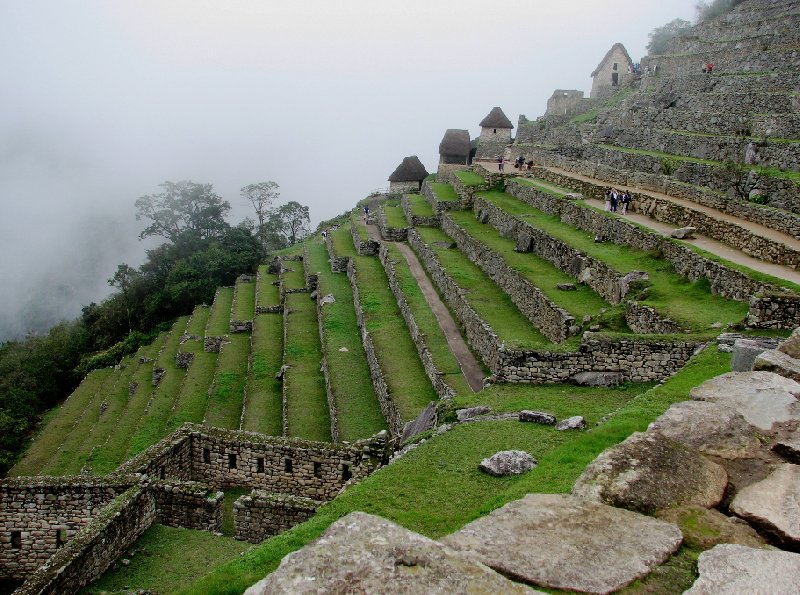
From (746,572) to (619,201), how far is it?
2320 centimetres

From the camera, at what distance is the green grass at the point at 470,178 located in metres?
38.2

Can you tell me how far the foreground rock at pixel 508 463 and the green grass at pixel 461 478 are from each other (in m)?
0.12

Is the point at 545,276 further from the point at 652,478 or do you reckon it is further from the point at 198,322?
the point at 198,322

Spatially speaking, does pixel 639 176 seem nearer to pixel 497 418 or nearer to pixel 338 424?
pixel 338 424

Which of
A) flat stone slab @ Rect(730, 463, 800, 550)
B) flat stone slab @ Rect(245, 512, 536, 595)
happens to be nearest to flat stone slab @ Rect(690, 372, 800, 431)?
flat stone slab @ Rect(730, 463, 800, 550)

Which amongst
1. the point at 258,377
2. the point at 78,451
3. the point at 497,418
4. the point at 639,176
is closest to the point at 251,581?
the point at 497,418

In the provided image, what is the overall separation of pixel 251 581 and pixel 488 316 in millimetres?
15299

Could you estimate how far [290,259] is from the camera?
43.1 metres

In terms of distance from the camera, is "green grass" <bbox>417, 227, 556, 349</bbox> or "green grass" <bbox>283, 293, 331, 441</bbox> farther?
"green grass" <bbox>283, 293, 331, 441</bbox>

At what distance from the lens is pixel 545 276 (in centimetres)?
2277

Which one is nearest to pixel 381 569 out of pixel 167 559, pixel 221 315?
pixel 167 559

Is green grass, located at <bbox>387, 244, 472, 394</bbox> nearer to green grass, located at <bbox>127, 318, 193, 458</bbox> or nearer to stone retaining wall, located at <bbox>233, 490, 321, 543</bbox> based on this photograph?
stone retaining wall, located at <bbox>233, 490, 321, 543</bbox>

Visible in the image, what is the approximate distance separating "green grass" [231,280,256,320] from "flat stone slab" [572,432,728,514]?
2830 cm

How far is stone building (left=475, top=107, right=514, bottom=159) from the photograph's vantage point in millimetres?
51844
